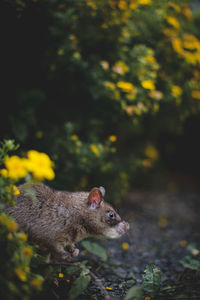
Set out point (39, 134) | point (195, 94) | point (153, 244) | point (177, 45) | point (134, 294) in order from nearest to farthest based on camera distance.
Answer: point (134, 294)
point (39, 134)
point (153, 244)
point (177, 45)
point (195, 94)

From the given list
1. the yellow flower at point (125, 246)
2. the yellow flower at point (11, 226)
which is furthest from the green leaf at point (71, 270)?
the yellow flower at point (125, 246)

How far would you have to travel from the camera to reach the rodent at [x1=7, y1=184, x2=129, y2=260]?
245 cm

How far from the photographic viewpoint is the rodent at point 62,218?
2445 mm

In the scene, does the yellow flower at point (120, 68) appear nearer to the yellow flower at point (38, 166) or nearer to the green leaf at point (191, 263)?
the yellow flower at point (38, 166)

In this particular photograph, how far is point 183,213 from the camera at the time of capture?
562cm

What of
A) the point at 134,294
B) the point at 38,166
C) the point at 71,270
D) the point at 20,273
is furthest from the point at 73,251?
the point at 38,166

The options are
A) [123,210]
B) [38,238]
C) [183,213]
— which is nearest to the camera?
[38,238]

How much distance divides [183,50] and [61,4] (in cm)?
202

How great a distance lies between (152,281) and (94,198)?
2.87 feet

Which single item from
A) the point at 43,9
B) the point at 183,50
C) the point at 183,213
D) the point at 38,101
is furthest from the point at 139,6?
the point at 183,213

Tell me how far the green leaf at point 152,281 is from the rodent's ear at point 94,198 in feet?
2.40

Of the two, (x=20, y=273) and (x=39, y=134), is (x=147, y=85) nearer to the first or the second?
(x=39, y=134)

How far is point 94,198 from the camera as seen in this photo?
268 centimetres

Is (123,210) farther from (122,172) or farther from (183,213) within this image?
(183,213)
